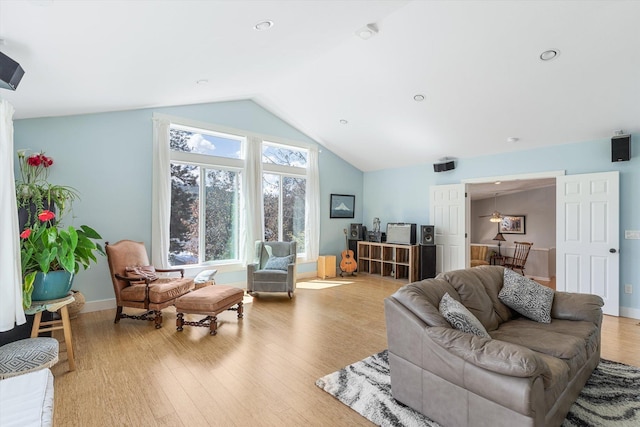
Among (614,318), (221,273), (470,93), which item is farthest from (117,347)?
(614,318)

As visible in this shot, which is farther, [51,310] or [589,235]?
[589,235]

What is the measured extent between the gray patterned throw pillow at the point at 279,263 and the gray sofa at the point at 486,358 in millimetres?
2966

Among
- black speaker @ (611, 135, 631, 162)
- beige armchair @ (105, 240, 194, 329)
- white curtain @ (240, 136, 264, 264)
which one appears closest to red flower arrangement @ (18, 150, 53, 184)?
beige armchair @ (105, 240, 194, 329)

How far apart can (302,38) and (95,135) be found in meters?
3.17

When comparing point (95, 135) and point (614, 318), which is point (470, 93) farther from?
point (95, 135)

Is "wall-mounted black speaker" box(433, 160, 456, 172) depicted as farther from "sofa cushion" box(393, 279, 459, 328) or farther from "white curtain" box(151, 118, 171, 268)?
"white curtain" box(151, 118, 171, 268)

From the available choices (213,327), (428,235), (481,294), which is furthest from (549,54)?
(213,327)

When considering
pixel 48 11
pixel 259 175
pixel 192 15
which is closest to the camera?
pixel 48 11

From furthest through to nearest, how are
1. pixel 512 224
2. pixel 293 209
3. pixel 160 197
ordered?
1. pixel 512 224
2. pixel 293 209
3. pixel 160 197

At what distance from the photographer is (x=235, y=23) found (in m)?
2.42

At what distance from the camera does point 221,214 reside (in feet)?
17.6

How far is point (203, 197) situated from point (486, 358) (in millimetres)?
4690

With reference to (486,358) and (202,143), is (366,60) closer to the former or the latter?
(202,143)

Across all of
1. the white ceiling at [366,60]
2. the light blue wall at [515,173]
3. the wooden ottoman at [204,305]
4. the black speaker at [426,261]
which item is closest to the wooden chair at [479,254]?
the black speaker at [426,261]
